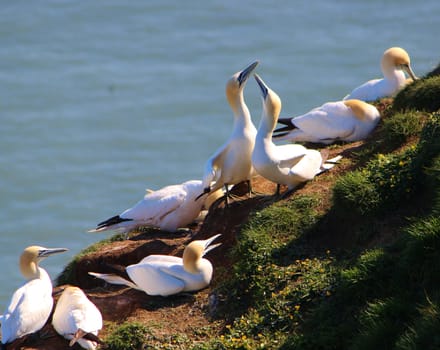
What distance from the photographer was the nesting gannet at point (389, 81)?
14.4 m

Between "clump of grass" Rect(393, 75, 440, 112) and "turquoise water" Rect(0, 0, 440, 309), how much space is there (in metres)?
10.0

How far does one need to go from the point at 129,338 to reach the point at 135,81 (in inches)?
635

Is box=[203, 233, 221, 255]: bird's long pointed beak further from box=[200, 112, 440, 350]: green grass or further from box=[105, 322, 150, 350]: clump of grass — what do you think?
box=[105, 322, 150, 350]: clump of grass

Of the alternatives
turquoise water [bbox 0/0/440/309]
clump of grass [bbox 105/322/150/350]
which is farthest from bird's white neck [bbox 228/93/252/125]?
turquoise water [bbox 0/0/440/309]

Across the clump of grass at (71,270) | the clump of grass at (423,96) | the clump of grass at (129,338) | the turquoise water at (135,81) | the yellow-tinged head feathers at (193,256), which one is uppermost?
the clump of grass at (423,96)

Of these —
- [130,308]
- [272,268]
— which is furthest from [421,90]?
[130,308]

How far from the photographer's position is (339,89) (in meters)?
24.8

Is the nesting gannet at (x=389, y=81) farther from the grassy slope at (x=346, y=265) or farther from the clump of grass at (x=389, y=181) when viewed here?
the clump of grass at (x=389, y=181)

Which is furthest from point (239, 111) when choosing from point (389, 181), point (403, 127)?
point (389, 181)

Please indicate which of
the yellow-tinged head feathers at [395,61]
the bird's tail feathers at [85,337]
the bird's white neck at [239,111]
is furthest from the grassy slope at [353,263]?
the yellow-tinged head feathers at [395,61]

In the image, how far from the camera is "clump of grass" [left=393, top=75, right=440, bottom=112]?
12.1m

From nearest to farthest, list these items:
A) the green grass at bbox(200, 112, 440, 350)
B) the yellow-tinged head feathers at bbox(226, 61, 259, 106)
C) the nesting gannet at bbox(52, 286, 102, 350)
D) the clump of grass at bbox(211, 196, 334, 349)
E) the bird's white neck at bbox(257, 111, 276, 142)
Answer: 1. the green grass at bbox(200, 112, 440, 350)
2. the clump of grass at bbox(211, 196, 334, 349)
3. the nesting gannet at bbox(52, 286, 102, 350)
4. the bird's white neck at bbox(257, 111, 276, 142)
5. the yellow-tinged head feathers at bbox(226, 61, 259, 106)

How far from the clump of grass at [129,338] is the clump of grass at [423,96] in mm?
3868

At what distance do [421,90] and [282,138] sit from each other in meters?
1.99
